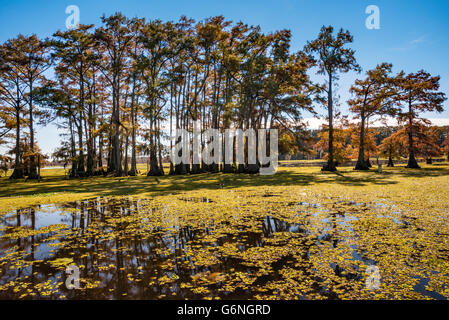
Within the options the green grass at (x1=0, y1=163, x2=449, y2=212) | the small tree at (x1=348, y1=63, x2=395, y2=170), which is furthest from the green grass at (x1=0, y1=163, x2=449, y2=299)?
the small tree at (x1=348, y1=63, x2=395, y2=170)

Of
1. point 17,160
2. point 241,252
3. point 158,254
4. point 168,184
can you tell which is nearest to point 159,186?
point 168,184

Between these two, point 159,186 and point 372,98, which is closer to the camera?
point 159,186

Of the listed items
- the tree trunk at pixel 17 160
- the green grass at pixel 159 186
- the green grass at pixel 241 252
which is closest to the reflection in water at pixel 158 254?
the green grass at pixel 241 252

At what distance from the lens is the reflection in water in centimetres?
343

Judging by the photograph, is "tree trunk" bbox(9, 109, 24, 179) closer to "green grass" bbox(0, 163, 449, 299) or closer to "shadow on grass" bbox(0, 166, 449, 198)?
"shadow on grass" bbox(0, 166, 449, 198)

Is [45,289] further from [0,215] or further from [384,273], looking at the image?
[0,215]

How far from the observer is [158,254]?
475 cm

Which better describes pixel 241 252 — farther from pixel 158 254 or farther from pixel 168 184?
pixel 168 184

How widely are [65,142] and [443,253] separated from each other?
3095 centimetres

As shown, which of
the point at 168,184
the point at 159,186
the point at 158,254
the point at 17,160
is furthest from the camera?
the point at 17,160

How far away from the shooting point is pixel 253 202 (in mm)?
10273

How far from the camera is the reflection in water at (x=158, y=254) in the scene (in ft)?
11.2

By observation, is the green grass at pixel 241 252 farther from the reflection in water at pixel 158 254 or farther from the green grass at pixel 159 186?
the green grass at pixel 159 186

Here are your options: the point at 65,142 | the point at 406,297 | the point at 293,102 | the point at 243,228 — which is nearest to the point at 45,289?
the point at 243,228
